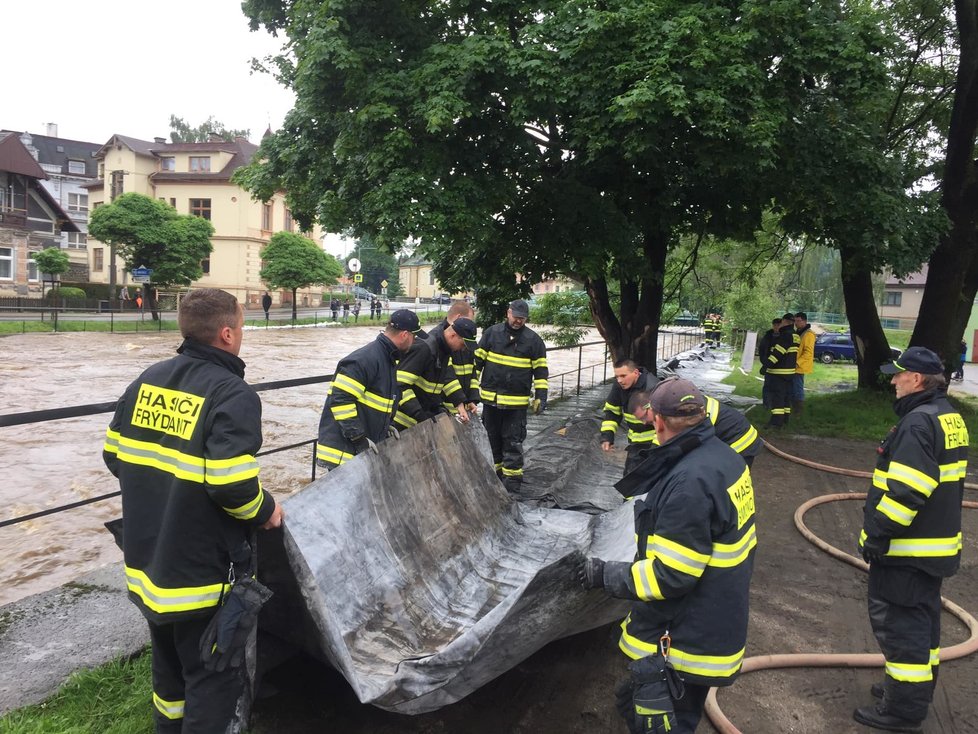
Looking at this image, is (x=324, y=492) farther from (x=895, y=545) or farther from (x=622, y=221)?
(x=622, y=221)

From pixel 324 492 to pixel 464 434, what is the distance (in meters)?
1.73

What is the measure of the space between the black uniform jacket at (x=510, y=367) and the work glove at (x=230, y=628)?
3.97 m

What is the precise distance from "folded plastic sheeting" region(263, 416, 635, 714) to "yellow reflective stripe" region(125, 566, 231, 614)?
0.40 m

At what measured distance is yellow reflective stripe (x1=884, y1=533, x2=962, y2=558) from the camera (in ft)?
10.2

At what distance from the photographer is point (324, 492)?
128 inches

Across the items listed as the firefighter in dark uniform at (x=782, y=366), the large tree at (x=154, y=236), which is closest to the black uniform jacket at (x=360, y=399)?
the firefighter in dark uniform at (x=782, y=366)

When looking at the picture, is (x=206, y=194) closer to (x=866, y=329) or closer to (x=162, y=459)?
(x=866, y=329)

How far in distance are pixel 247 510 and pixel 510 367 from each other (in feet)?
13.5

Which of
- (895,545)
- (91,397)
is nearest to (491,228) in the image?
(895,545)

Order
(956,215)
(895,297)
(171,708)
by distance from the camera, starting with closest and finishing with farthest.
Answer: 1. (171,708)
2. (956,215)
3. (895,297)

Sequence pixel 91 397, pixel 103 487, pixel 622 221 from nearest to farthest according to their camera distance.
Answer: pixel 103 487
pixel 622 221
pixel 91 397

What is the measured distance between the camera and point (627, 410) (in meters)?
5.56

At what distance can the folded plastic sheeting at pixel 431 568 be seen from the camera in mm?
2672

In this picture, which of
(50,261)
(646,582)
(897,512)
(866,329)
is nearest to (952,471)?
(897,512)
